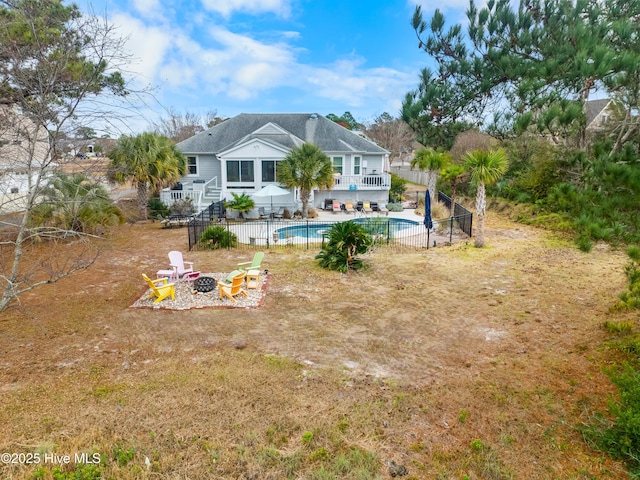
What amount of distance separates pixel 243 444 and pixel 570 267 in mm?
12294

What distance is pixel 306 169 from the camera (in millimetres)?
20719

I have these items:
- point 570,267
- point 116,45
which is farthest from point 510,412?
point 570,267

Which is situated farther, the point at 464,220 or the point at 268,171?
the point at 268,171

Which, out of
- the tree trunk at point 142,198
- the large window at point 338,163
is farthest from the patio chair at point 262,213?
the large window at point 338,163

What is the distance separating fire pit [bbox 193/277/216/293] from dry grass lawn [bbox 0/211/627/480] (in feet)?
4.26

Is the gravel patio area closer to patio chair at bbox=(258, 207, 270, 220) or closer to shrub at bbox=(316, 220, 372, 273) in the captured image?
shrub at bbox=(316, 220, 372, 273)

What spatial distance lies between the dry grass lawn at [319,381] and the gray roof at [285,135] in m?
17.2

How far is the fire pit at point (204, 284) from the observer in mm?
10391

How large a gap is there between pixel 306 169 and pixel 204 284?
11.7 meters

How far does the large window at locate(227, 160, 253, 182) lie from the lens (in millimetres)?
24422

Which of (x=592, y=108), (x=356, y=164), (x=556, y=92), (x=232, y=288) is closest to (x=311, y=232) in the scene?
(x=356, y=164)

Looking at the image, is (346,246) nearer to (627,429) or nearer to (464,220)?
(464,220)

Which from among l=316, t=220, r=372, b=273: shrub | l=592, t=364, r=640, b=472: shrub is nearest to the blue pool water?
l=316, t=220, r=372, b=273: shrub

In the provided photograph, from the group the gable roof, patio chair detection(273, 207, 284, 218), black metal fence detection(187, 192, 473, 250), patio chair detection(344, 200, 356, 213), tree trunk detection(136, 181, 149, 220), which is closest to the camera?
the gable roof
